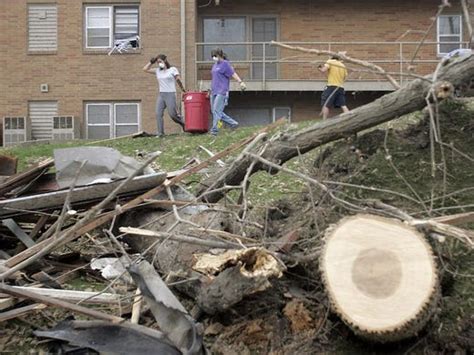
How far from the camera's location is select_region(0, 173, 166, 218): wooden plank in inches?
211

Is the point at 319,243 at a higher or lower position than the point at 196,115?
lower

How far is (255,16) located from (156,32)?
3.14 metres

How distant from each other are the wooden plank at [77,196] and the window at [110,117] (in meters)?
13.3

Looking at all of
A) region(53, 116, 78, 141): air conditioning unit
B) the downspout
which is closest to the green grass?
region(53, 116, 78, 141): air conditioning unit

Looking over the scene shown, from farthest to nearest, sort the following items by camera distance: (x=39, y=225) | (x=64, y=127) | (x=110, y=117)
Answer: (x=110, y=117) → (x=64, y=127) → (x=39, y=225)

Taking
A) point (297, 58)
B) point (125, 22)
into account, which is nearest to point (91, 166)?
point (297, 58)

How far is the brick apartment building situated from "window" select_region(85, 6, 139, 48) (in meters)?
0.03

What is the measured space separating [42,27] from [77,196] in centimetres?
1474

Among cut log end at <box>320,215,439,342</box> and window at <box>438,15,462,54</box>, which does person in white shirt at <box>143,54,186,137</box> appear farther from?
window at <box>438,15,462,54</box>

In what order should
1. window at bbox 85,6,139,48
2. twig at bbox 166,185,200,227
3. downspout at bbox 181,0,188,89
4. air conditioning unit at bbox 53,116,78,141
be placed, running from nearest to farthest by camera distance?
twig at bbox 166,185,200,227, air conditioning unit at bbox 53,116,78,141, downspout at bbox 181,0,188,89, window at bbox 85,6,139,48

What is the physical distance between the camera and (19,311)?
4.35 m

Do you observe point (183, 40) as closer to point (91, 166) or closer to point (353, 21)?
point (353, 21)

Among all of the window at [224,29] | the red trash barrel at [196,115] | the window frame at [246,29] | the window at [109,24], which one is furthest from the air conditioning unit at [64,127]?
the red trash barrel at [196,115]

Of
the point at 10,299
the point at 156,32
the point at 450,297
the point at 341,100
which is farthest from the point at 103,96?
the point at 450,297
